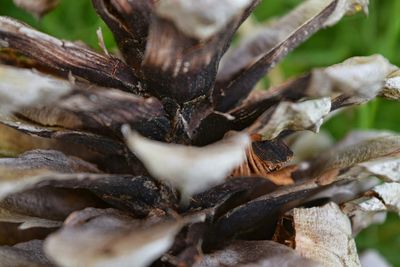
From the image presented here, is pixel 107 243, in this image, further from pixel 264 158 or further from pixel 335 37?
pixel 335 37

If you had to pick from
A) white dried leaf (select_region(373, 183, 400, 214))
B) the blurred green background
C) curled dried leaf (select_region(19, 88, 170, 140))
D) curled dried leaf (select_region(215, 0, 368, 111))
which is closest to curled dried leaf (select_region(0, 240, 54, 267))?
curled dried leaf (select_region(19, 88, 170, 140))

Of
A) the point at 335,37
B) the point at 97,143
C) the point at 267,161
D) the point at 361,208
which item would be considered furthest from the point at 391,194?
the point at 335,37

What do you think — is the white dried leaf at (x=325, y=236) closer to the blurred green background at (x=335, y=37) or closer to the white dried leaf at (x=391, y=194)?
the white dried leaf at (x=391, y=194)

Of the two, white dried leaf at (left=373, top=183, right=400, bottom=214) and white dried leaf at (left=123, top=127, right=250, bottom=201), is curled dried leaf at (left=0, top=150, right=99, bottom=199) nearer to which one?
white dried leaf at (left=123, top=127, right=250, bottom=201)

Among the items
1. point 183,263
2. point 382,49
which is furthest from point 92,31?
point 183,263

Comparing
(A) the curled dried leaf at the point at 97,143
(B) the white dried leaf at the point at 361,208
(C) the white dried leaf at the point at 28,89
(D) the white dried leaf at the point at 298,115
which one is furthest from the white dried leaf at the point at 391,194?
(C) the white dried leaf at the point at 28,89

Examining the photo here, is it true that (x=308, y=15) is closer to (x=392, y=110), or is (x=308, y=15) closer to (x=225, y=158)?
(x=225, y=158)
